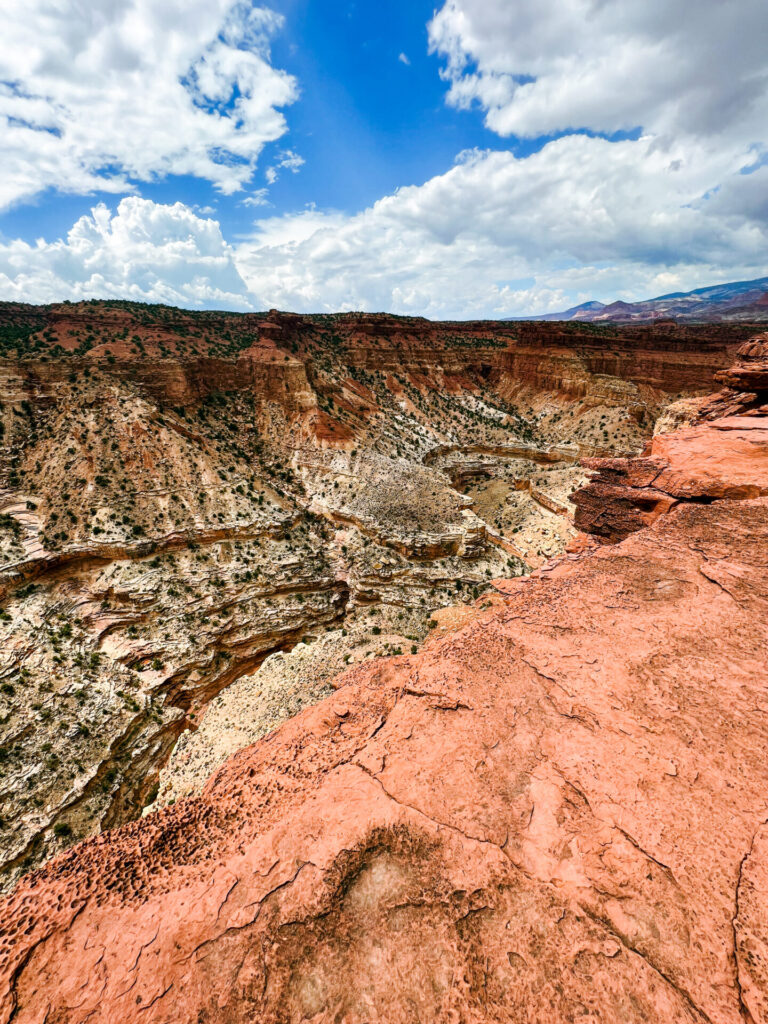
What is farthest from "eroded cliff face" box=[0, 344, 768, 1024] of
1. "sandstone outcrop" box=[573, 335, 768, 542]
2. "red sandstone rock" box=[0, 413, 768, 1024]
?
"sandstone outcrop" box=[573, 335, 768, 542]

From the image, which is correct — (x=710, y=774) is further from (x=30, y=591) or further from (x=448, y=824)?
(x=30, y=591)

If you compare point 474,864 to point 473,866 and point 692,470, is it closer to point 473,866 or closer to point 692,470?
point 473,866

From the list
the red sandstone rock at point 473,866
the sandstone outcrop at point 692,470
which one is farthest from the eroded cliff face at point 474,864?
the sandstone outcrop at point 692,470

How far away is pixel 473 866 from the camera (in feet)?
16.6

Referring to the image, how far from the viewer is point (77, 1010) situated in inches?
174

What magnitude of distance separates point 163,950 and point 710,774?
7.23 meters

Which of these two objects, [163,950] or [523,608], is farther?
[523,608]

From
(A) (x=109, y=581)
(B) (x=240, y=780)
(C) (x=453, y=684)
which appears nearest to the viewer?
(B) (x=240, y=780)

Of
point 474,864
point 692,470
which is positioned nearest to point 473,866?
point 474,864

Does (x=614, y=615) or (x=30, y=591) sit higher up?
(x=614, y=615)

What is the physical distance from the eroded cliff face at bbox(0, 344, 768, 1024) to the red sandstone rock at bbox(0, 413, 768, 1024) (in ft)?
0.08

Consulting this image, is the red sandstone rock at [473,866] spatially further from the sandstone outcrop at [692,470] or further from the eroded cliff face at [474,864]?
the sandstone outcrop at [692,470]

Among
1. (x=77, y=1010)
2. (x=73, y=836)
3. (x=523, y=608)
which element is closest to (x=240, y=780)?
(x=77, y=1010)

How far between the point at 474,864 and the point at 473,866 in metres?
0.02
